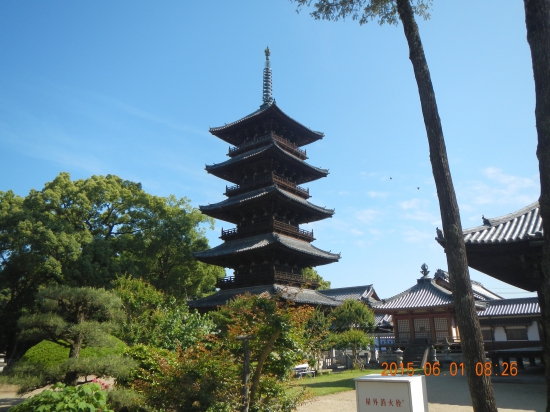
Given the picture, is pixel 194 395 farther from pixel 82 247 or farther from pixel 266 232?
pixel 82 247

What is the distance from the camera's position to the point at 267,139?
88.9ft

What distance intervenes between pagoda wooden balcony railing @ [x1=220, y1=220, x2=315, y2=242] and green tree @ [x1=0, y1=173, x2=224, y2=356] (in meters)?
5.39

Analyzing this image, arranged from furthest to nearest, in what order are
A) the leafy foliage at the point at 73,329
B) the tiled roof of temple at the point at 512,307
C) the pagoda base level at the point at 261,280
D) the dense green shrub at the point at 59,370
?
1. the tiled roof of temple at the point at 512,307
2. the pagoda base level at the point at 261,280
3. the leafy foliage at the point at 73,329
4. the dense green shrub at the point at 59,370

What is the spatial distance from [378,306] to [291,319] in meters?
18.3

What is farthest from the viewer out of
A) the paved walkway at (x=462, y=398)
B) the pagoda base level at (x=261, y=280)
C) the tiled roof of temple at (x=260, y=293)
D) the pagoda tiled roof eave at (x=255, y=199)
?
the pagoda tiled roof eave at (x=255, y=199)

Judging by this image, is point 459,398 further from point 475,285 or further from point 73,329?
point 475,285

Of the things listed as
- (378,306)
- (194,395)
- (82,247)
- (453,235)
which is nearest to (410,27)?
(453,235)

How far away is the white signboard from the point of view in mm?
5246

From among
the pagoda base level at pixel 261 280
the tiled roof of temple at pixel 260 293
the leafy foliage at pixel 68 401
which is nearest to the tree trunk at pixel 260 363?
the leafy foliage at pixel 68 401

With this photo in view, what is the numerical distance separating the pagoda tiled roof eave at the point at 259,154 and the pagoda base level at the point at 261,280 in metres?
7.73

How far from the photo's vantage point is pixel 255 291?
22.4 m

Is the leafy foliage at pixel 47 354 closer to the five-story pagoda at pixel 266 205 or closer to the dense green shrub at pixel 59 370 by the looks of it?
the dense green shrub at pixel 59 370

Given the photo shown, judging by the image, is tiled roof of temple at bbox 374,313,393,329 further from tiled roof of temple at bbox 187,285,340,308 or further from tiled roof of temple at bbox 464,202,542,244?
tiled roof of temple at bbox 464,202,542,244

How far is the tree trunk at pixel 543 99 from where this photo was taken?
4.11 metres
